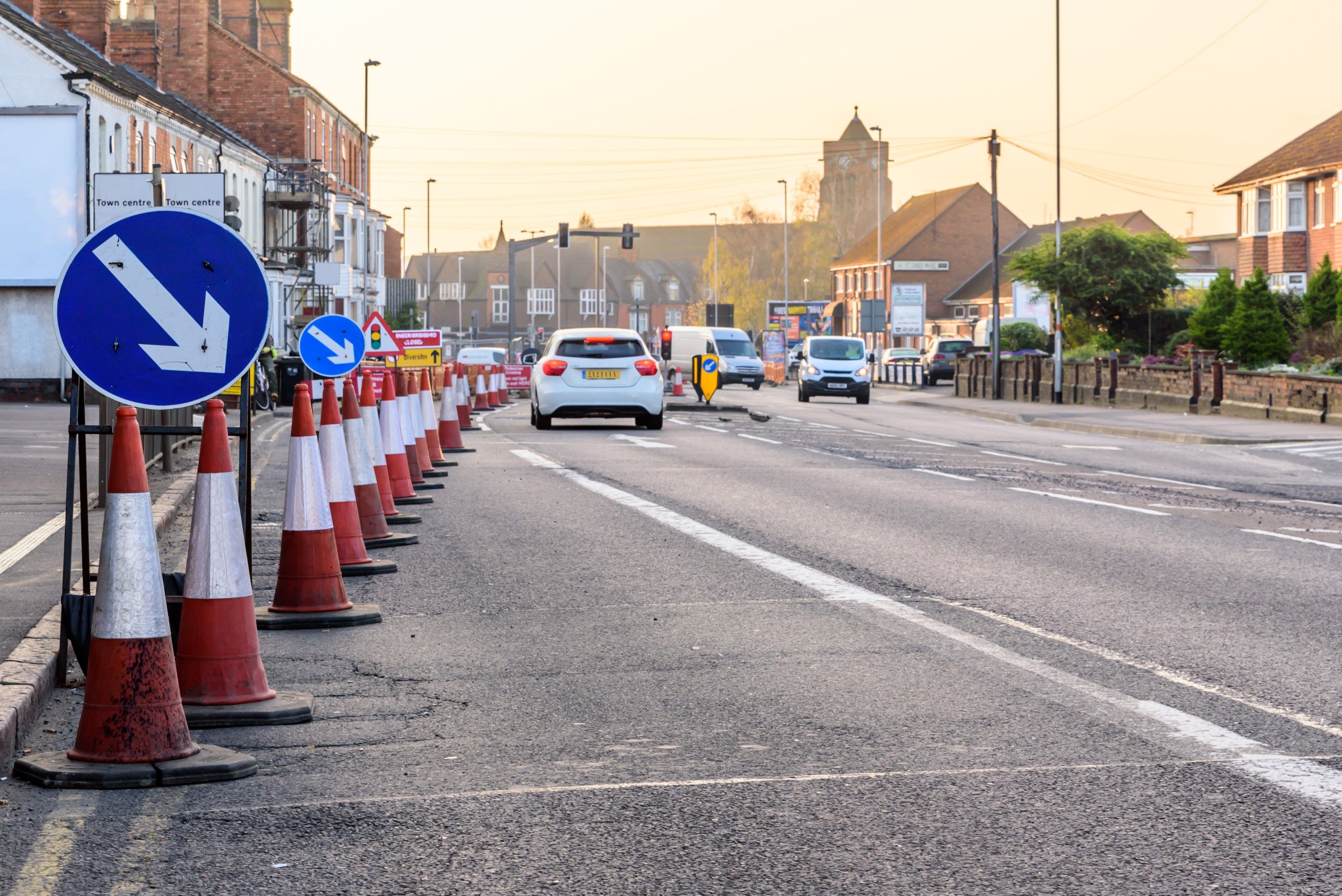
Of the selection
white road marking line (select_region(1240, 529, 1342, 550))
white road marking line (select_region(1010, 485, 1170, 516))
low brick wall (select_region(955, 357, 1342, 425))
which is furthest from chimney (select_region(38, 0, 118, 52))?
white road marking line (select_region(1240, 529, 1342, 550))

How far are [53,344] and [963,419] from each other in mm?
20848

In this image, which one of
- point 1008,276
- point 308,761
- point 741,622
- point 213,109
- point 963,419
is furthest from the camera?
point 1008,276

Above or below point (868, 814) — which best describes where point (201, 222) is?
above

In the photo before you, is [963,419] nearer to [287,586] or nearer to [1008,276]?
[287,586]

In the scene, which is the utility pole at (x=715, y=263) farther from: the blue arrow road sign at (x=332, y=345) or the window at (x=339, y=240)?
the blue arrow road sign at (x=332, y=345)

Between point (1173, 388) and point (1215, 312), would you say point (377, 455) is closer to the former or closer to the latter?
point (1173, 388)

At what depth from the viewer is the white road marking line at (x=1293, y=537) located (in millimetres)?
11297

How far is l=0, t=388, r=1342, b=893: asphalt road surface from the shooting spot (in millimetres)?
4238

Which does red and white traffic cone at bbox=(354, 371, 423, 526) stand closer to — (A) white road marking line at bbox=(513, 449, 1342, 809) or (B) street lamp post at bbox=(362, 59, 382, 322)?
(A) white road marking line at bbox=(513, 449, 1342, 809)

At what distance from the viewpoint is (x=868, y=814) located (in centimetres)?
465

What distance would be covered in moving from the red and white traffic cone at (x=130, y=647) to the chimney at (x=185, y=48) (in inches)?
2305

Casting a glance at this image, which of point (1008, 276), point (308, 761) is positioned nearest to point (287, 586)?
point (308, 761)

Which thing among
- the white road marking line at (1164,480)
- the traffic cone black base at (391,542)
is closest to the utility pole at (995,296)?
the white road marking line at (1164,480)

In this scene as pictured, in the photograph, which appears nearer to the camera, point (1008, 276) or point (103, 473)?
point (103, 473)
